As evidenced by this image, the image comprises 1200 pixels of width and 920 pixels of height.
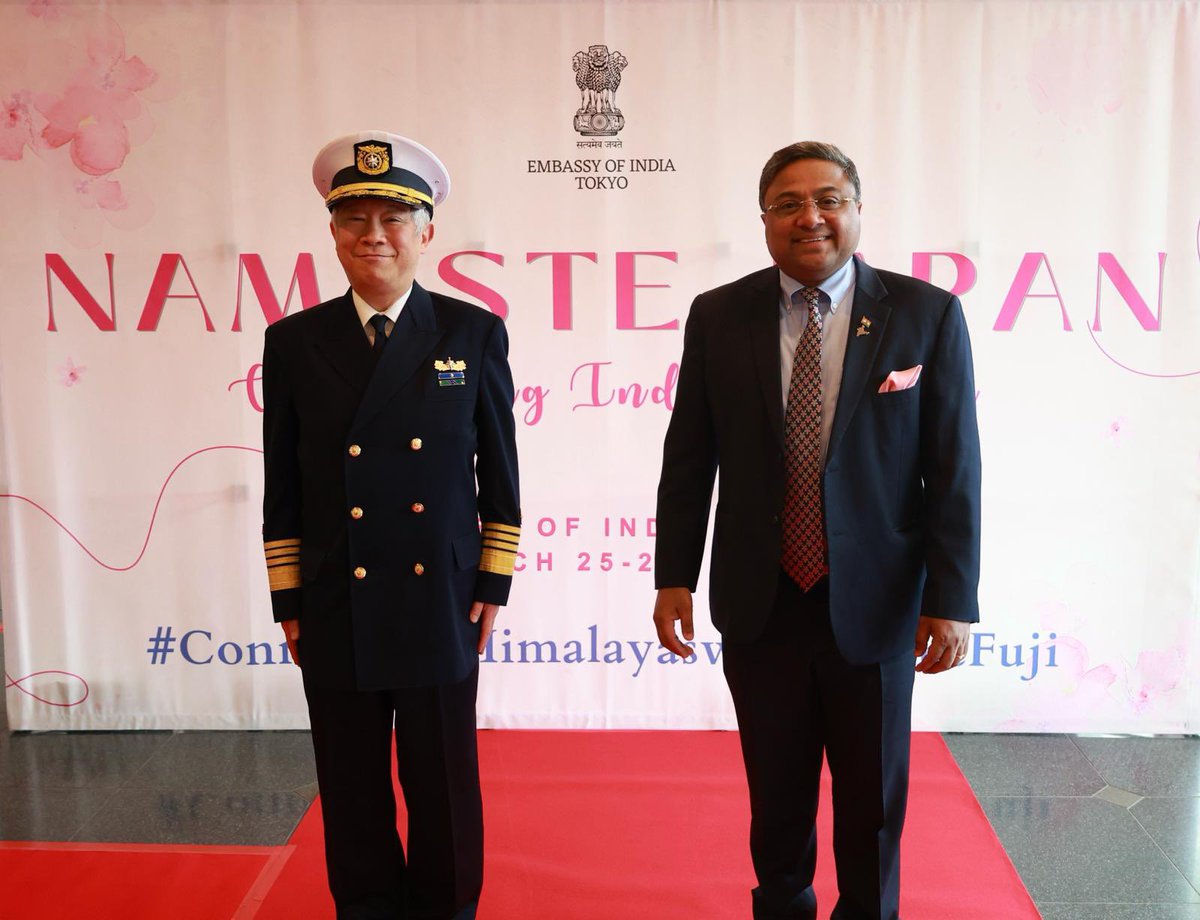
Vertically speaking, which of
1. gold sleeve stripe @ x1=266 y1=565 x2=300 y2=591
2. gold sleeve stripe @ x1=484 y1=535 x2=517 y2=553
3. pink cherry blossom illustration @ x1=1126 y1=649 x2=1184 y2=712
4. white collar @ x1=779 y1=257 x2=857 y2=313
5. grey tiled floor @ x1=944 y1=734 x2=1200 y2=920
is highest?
white collar @ x1=779 y1=257 x2=857 y2=313

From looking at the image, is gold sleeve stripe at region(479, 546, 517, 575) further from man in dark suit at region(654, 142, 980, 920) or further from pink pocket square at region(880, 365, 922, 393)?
pink pocket square at region(880, 365, 922, 393)

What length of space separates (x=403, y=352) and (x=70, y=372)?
6.31ft

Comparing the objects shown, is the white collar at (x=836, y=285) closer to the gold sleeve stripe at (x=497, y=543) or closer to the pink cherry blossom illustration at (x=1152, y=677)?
the gold sleeve stripe at (x=497, y=543)

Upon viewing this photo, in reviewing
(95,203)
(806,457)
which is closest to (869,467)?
(806,457)

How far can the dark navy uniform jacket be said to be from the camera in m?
1.82

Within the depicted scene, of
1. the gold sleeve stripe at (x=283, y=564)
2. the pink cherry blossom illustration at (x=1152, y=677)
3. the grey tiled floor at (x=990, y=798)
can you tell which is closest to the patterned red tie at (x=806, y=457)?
the gold sleeve stripe at (x=283, y=564)

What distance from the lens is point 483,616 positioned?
1986mm

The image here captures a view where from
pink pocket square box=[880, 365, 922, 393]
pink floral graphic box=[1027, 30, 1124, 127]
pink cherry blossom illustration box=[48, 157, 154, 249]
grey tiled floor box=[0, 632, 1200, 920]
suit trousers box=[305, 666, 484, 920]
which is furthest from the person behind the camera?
pink cherry blossom illustration box=[48, 157, 154, 249]

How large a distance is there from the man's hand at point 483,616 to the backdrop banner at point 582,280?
1.26m

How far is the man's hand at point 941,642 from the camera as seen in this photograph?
1.77 meters

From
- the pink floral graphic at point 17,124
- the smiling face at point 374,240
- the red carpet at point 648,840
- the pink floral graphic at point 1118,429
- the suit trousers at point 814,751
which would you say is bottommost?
the red carpet at point 648,840

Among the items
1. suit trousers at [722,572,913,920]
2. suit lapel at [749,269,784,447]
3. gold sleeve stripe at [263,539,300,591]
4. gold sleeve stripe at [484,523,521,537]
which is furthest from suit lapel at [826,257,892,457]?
gold sleeve stripe at [263,539,300,591]

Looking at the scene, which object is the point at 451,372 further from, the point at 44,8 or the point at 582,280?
the point at 44,8

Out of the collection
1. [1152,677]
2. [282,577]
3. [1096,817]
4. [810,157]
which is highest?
[810,157]
